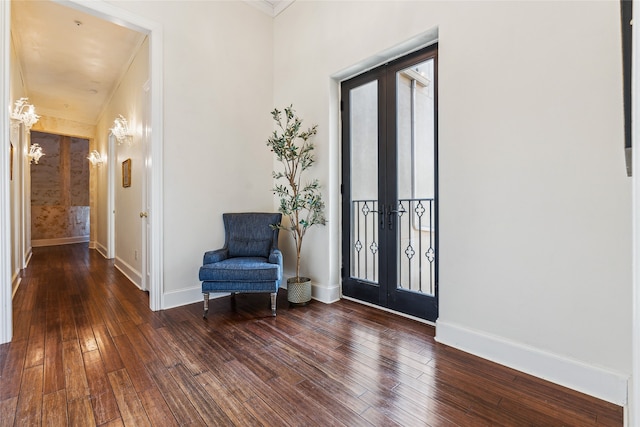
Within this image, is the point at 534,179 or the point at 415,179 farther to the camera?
the point at 415,179

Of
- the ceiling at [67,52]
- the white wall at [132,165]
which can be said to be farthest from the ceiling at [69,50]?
the white wall at [132,165]

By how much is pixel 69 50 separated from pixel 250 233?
387 centimetres

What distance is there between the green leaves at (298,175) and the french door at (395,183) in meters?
0.38

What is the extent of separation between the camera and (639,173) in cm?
51

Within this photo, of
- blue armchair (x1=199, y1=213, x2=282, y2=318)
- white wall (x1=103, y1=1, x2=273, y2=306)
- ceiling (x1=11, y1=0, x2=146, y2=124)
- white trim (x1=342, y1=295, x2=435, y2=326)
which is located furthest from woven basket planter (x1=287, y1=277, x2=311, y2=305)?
ceiling (x1=11, y1=0, x2=146, y2=124)

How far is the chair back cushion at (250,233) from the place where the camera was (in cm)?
340

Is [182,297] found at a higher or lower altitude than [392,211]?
lower

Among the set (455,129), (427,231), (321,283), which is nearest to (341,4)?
(455,129)

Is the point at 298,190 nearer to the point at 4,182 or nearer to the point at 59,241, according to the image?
the point at 4,182

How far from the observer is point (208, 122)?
342 cm

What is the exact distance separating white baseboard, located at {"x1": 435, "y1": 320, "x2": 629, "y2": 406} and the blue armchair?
5.17 feet

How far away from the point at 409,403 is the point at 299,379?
65cm

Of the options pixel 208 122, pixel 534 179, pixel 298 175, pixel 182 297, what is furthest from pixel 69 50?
pixel 534 179

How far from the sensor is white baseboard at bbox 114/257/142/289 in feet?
12.8
